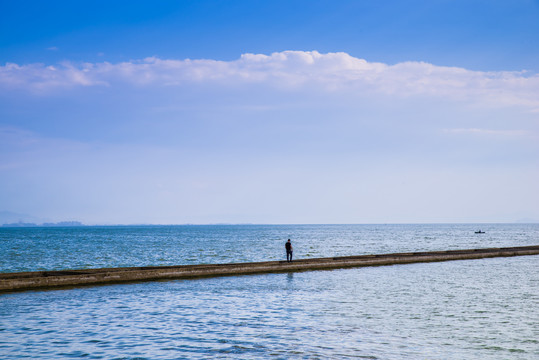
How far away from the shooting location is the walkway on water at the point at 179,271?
89.6 ft

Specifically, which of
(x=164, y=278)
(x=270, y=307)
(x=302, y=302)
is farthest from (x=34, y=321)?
(x=164, y=278)

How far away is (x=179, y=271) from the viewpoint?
Result: 33562 millimetres

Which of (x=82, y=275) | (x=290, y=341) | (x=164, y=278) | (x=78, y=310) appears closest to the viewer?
(x=290, y=341)

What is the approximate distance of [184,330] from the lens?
17.4 metres

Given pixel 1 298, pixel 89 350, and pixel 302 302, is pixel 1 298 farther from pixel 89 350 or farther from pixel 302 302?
pixel 302 302

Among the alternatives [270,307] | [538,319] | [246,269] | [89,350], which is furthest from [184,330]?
[246,269]

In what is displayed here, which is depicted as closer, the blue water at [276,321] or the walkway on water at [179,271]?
the blue water at [276,321]

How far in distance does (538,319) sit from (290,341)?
415 inches

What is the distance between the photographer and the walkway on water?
27.3 m

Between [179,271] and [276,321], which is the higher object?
[179,271]

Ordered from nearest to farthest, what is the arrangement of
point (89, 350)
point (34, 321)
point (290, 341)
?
1. point (89, 350)
2. point (290, 341)
3. point (34, 321)

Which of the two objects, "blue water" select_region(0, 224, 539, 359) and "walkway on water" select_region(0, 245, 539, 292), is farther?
"walkway on water" select_region(0, 245, 539, 292)

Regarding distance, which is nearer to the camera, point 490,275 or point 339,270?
point 490,275

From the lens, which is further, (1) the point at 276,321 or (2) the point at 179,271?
(2) the point at 179,271
